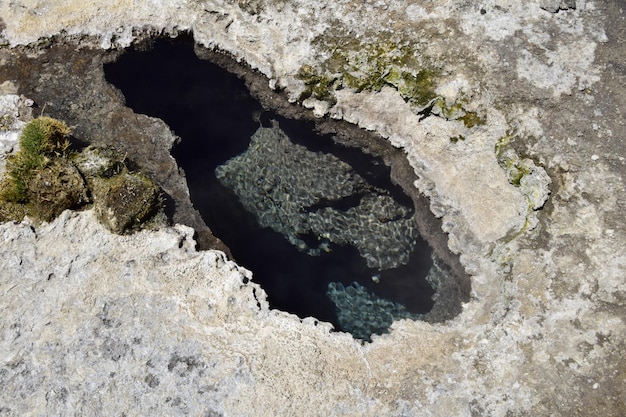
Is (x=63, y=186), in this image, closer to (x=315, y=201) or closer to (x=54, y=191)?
(x=54, y=191)

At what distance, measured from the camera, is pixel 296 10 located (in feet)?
23.8

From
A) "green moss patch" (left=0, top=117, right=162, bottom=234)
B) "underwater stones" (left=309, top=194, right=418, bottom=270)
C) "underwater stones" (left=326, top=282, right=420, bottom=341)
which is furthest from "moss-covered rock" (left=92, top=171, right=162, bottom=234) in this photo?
"underwater stones" (left=326, top=282, right=420, bottom=341)

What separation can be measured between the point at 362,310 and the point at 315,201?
1616 millimetres

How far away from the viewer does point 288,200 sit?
8148 millimetres

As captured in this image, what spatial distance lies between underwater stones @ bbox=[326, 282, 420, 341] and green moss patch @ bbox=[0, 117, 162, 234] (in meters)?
2.91

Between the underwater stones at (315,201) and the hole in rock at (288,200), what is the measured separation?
1 centimetres

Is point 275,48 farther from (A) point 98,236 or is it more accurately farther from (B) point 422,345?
(B) point 422,345

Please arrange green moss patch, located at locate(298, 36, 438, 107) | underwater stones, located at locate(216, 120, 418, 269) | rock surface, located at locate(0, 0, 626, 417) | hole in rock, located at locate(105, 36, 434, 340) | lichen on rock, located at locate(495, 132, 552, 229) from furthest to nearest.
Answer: underwater stones, located at locate(216, 120, 418, 269), hole in rock, located at locate(105, 36, 434, 340), green moss patch, located at locate(298, 36, 438, 107), lichen on rock, located at locate(495, 132, 552, 229), rock surface, located at locate(0, 0, 626, 417)

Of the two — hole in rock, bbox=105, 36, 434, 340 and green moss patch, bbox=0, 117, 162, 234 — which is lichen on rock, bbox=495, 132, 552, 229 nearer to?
hole in rock, bbox=105, 36, 434, 340

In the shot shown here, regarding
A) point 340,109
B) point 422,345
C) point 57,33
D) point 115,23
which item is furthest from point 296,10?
point 422,345

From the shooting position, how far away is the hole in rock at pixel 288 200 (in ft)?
25.5

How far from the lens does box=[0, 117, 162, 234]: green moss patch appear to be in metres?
6.16

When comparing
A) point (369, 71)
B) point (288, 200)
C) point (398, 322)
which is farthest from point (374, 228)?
point (398, 322)

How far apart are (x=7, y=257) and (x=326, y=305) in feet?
12.9
